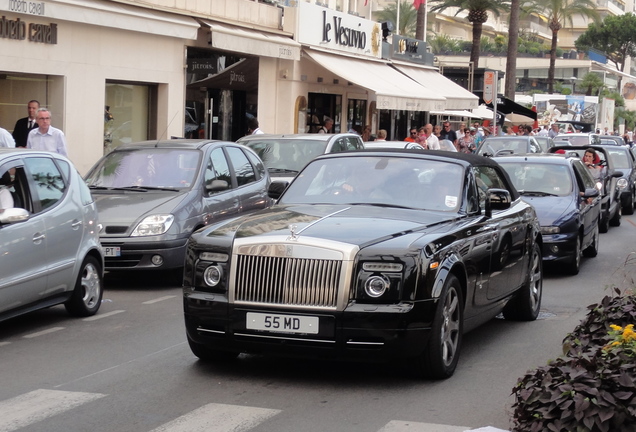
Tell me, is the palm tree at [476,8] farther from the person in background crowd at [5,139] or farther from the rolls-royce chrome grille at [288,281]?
the rolls-royce chrome grille at [288,281]

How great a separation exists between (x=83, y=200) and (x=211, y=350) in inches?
128

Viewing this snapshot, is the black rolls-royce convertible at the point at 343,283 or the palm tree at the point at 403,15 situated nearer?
the black rolls-royce convertible at the point at 343,283

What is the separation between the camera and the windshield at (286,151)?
1791 cm

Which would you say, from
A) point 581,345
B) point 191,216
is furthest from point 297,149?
point 581,345

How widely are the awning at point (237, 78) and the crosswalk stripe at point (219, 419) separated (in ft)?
66.9

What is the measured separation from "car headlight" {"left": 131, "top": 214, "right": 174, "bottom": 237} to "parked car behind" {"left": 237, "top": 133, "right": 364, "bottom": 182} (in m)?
5.33

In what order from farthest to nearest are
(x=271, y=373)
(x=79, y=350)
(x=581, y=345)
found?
(x=79, y=350), (x=271, y=373), (x=581, y=345)

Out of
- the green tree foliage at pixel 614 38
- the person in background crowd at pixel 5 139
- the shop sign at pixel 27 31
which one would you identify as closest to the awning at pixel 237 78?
the shop sign at pixel 27 31

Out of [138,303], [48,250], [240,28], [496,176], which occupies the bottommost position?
[138,303]

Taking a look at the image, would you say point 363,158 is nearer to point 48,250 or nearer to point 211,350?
point 211,350

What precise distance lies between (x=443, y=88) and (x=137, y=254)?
1147 inches

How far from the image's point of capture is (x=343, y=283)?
7168 millimetres

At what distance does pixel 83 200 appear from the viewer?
1062cm

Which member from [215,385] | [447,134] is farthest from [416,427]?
[447,134]
